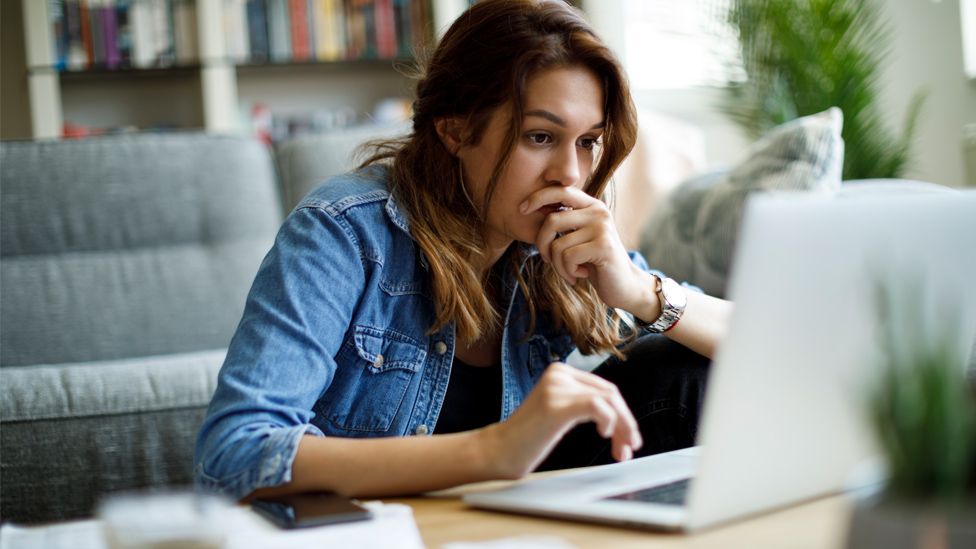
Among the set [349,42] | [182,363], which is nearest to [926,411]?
[182,363]

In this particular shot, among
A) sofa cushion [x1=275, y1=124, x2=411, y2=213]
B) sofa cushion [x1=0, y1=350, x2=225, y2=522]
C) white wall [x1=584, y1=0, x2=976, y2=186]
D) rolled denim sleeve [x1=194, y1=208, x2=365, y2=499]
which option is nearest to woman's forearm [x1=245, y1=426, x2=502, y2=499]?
rolled denim sleeve [x1=194, y1=208, x2=365, y2=499]

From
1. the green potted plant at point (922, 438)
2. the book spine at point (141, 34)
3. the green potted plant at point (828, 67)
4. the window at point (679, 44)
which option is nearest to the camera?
the green potted plant at point (922, 438)

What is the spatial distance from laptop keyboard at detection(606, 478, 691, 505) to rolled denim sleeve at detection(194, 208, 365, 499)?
0.31 metres

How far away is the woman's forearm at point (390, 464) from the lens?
0.87 metres

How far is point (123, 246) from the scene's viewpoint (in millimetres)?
2271

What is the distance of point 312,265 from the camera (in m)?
1.12

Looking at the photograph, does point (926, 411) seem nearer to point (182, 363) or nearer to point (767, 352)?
point (767, 352)

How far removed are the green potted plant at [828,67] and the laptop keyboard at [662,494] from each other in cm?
217

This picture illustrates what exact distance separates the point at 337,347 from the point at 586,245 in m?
0.33

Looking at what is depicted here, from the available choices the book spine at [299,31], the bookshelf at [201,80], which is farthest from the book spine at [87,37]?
the book spine at [299,31]

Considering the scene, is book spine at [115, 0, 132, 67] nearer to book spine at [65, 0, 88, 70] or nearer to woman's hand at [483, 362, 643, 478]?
book spine at [65, 0, 88, 70]

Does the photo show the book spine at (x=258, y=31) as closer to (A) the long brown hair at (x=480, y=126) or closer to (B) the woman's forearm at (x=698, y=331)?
(A) the long brown hair at (x=480, y=126)

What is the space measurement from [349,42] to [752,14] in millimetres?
1497

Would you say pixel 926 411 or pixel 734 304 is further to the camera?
pixel 734 304
